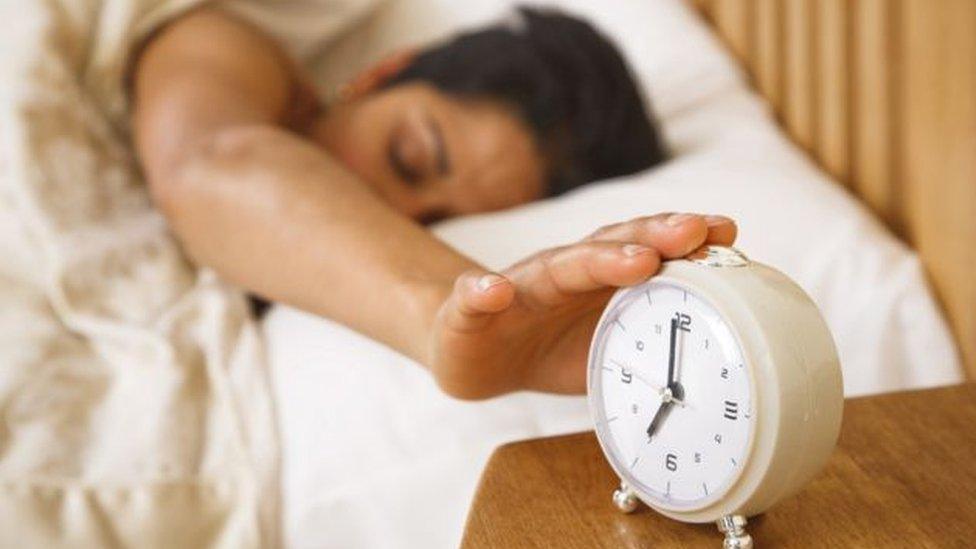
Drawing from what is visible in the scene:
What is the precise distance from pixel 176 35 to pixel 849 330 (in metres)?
0.79

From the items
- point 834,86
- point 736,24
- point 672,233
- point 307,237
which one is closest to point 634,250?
point 672,233

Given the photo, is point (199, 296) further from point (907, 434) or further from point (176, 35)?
point (907, 434)

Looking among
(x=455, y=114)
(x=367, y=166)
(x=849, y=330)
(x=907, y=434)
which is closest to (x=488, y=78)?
(x=455, y=114)

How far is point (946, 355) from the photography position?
935 mm

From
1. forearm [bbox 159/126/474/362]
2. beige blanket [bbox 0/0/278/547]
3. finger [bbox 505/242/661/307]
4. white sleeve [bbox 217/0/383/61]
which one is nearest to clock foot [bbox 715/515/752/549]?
finger [bbox 505/242/661/307]

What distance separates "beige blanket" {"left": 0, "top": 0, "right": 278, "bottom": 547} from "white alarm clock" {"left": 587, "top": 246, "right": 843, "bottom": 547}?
14.9 inches

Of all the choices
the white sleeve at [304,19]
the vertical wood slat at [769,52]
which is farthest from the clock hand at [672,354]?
the white sleeve at [304,19]

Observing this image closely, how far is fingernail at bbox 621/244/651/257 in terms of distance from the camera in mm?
571

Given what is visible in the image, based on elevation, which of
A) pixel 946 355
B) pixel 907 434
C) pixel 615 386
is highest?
pixel 615 386

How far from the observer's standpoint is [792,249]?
0.98 metres

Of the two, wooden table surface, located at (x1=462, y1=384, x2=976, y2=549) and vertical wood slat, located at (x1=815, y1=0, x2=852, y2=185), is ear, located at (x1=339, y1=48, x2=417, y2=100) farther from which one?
wooden table surface, located at (x1=462, y1=384, x2=976, y2=549)

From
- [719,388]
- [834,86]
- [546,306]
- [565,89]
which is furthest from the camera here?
[565,89]

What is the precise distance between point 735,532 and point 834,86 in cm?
70

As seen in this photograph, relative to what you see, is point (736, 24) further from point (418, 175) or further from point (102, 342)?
point (102, 342)
